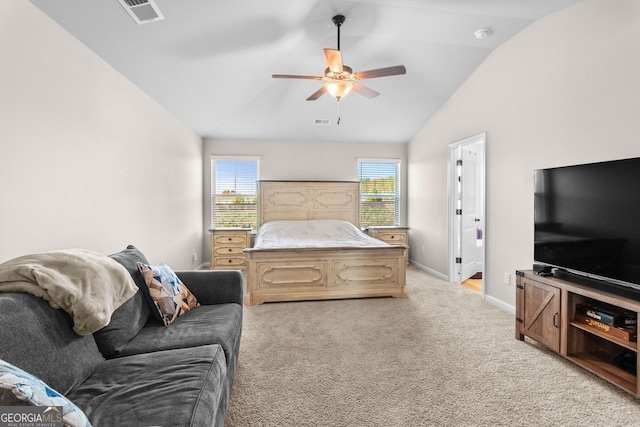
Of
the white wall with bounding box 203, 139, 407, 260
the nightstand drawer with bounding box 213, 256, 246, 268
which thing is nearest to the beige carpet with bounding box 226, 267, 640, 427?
the nightstand drawer with bounding box 213, 256, 246, 268

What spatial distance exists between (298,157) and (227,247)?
2.06 metres

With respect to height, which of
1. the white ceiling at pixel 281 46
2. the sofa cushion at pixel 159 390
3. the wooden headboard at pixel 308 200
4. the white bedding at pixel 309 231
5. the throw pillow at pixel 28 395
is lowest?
the sofa cushion at pixel 159 390

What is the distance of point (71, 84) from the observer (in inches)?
86.3

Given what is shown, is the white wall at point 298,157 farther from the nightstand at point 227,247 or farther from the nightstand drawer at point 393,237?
the nightstand drawer at point 393,237

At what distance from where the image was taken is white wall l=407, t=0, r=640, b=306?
2.33 metres

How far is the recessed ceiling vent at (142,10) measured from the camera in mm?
2150

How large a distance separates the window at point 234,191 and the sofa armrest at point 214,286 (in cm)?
348

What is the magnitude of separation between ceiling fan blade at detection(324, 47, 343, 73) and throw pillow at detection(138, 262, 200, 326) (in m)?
2.08

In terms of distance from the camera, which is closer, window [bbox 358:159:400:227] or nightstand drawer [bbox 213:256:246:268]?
nightstand drawer [bbox 213:256:246:268]

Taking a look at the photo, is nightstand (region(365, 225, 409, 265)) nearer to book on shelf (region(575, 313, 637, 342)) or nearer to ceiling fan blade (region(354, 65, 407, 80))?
ceiling fan blade (region(354, 65, 407, 80))

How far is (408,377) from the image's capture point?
211 centimetres

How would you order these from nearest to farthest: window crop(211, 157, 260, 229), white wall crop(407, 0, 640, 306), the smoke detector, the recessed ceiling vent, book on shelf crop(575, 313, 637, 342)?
book on shelf crop(575, 313, 637, 342)
the recessed ceiling vent
white wall crop(407, 0, 640, 306)
the smoke detector
window crop(211, 157, 260, 229)

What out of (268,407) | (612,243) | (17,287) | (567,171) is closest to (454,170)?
(567,171)

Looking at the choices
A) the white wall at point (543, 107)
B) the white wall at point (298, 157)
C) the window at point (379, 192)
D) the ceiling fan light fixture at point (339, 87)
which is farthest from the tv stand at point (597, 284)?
the white wall at point (298, 157)
